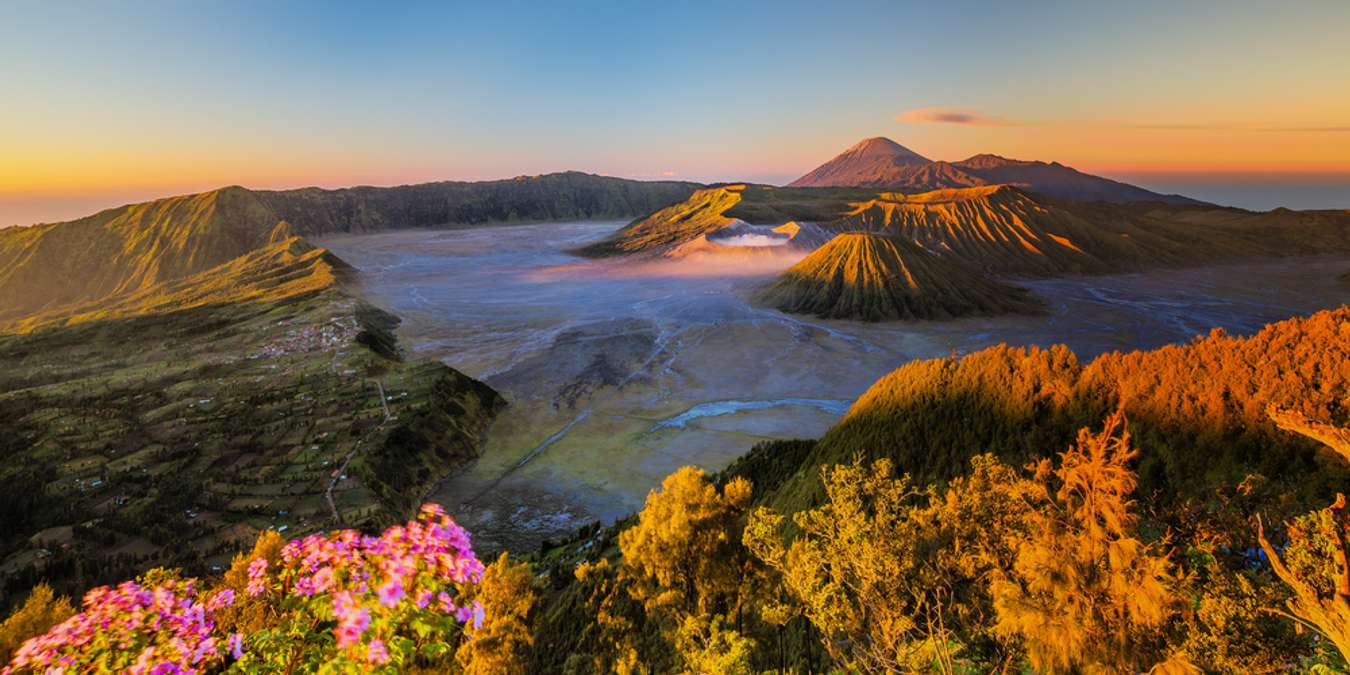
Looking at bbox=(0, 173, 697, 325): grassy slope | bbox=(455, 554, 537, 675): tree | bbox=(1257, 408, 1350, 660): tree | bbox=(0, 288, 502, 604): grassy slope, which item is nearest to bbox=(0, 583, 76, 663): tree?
bbox=(455, 554, 537, 675): tree

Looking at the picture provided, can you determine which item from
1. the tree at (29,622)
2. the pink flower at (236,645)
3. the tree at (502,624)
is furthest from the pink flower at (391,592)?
the tree at (29,622)

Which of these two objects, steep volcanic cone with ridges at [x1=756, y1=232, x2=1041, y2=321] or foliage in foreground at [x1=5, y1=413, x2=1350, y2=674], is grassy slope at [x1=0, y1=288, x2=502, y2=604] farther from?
steep volcanic cone with ridges at [x1=756, y1=232, x2=1041, y2=321]

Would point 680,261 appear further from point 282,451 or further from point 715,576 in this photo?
point 715,576

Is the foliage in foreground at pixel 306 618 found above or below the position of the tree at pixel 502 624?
above

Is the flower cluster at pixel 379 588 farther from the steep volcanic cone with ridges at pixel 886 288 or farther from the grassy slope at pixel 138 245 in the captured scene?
the grassy slope at pixel 138 245

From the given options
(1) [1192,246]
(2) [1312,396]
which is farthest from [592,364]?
(1) [1192,246]
